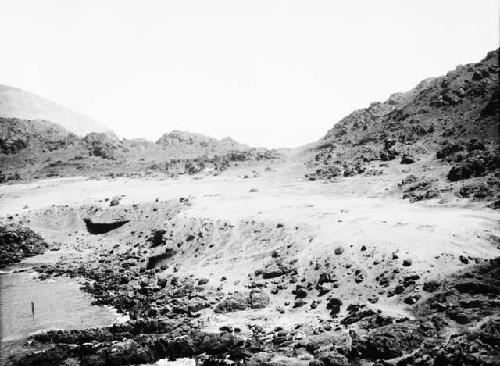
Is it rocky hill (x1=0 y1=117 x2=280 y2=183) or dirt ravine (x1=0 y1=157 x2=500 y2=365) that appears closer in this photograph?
dirt ravine (x1=0 y1=157 x2=500 y2=365)

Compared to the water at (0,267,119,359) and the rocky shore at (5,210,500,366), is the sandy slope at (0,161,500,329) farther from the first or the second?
the water at (0,267,119,359)

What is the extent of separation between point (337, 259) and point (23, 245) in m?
26.7

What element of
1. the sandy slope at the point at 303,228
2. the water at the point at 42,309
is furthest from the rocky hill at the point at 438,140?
the water at the point at 42,309

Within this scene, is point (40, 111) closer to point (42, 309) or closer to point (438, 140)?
point (438, 140)

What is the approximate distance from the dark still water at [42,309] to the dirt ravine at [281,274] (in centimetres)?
117

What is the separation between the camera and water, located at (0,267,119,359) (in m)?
22.2

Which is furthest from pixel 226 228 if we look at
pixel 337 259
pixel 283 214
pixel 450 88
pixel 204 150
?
pixel 204 150

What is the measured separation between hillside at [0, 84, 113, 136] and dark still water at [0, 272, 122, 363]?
98.5 m

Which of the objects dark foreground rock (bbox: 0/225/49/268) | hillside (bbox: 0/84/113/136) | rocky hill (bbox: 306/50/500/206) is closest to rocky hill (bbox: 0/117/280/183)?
rocky hill (bbox: 306/50/500/206)

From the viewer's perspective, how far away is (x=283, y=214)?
3516 cm

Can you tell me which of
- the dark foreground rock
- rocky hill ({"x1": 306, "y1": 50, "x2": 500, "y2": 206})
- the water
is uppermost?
rocky hill ({"x1": 306, "y1": 50, "x2": 500, "y2": 206})

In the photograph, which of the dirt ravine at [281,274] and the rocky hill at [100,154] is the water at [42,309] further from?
the rocky hill at [100,154]

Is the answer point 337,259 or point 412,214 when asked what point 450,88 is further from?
Answer: point 337,259

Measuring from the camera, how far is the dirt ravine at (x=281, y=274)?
59.7 ft
